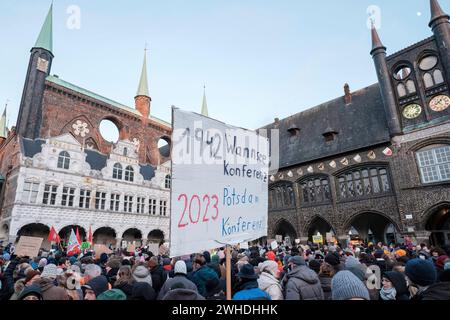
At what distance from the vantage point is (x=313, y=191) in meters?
24.2

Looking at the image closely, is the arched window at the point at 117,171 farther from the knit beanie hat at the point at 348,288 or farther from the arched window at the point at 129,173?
the knit beanie hat at the point at 348,288

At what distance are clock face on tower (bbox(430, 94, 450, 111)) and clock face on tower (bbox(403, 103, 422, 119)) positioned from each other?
78cm

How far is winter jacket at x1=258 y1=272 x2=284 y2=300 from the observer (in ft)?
11.6

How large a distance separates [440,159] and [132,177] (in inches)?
1074

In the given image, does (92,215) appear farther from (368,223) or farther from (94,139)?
(368,223)

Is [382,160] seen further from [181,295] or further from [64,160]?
[64,160]

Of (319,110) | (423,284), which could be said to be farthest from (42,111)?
(423,284)

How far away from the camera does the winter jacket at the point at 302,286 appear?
3383 mm

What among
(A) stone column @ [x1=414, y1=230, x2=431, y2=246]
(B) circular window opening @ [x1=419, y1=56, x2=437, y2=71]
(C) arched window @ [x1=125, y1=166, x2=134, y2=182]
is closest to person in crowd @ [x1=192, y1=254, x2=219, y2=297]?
(A) stone column @ [x1=414, y1=230, x2=431, y2=246]

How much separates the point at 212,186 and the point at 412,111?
22154mm

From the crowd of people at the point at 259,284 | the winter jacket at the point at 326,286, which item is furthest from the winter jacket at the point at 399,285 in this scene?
the winter jacket at the point at 326,286

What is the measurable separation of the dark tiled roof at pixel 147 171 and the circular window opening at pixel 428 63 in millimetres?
27837

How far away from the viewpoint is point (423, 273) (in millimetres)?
3332
